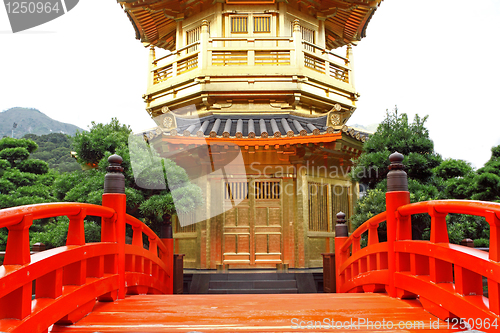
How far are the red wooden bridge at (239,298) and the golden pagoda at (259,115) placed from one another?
4.31 metres

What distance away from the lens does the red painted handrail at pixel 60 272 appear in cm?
239

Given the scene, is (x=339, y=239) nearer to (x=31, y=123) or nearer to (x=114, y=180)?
(x=114, y=180)

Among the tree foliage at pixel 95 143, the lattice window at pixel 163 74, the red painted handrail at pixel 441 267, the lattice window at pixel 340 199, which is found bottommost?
the red painted handrail at pixel 441 267

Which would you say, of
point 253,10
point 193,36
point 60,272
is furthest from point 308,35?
point 60,272

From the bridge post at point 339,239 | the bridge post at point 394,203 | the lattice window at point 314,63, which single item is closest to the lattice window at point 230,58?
the lattice window at point 314,63

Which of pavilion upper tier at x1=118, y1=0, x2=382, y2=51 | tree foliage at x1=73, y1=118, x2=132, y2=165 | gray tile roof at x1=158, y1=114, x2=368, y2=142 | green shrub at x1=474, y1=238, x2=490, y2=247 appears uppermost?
pavilion upper tier at x1=118, y1=0, x2=382, y2=51

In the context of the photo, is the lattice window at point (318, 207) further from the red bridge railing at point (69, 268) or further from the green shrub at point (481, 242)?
the red bridge railing at point (69, 268)

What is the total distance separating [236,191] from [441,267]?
21.3 feet

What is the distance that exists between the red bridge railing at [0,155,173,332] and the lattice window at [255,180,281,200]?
4.47 m

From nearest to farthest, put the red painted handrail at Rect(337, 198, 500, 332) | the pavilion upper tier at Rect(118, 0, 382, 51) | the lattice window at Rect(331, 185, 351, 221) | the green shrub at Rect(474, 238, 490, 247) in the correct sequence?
the red painted handrail at Rect(337, 198, 500, 332) → the green shrub at Rect(474, 238, 490, 247) → the lattice window at Rect(331, 185, 351, 221) → the pavilion upper tier at Rect(118, 0, 382, 51)

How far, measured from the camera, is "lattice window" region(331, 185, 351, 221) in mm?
10164

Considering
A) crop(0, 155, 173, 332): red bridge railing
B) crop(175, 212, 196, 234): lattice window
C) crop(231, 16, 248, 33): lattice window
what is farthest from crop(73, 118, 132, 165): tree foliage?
crop(231, 16, 248, 33): lattice window

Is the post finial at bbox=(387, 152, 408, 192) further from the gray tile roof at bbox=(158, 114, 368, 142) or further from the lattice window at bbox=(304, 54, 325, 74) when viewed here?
the lattice window at bbox=(304, 54, 325, 74)

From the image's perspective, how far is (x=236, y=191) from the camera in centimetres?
951
